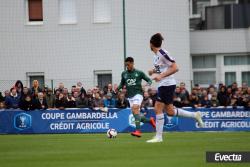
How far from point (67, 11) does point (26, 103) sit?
44.6ft

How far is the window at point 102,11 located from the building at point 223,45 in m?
5.47

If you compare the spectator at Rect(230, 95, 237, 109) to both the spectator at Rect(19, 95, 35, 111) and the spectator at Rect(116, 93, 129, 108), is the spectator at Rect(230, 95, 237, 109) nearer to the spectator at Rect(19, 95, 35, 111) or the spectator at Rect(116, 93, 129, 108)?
the spectator at Rect(116, 93, 129, 108)

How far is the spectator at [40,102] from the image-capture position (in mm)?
30188

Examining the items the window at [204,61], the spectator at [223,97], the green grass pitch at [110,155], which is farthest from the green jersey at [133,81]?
the window at [204,61]

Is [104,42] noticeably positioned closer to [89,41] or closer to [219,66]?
[89,41]

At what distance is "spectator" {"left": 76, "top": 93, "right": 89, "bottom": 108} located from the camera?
30609 mm

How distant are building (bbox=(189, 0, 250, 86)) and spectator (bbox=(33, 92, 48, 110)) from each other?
49.0ft

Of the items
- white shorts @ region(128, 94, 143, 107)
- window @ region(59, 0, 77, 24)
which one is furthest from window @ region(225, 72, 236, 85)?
white shorts @ region(128, 94, 143, 107)

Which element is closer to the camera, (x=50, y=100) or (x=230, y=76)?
(x=50, y=100)

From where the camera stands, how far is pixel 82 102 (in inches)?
1208

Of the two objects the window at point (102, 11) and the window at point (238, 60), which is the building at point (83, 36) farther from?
the window at point (238, 60)

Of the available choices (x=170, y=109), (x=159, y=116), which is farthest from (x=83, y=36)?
(x=170, y=109)

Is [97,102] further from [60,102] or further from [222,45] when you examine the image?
[222,45]

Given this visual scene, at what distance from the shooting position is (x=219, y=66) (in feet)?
149
